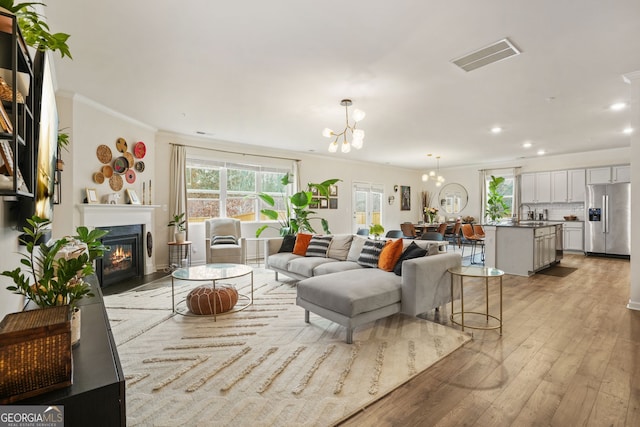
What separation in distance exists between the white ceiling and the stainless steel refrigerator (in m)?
2.10

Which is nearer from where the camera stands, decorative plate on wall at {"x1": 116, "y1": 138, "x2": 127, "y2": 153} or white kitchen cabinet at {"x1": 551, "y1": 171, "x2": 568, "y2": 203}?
decorative plate on wall at {"x1": 116, "y1": 138, "x2": 127, "y2": 153}

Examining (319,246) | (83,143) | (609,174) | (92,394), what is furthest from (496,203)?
(92,394)

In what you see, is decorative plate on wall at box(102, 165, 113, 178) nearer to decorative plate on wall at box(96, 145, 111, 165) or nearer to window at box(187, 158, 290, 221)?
decorative plate on wall at box(96, 145, 111, 165)

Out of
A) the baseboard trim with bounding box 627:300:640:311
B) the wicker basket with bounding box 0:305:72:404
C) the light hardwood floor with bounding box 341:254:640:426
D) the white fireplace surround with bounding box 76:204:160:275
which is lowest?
the light hardwood floor with bounding box 341:254:640:426

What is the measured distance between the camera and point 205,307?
3359mm

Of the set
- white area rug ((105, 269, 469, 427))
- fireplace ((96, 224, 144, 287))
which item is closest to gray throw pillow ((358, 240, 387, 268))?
white area rug ((105, 269, 469, 427))

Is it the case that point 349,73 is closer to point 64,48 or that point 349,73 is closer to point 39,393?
point 64,48

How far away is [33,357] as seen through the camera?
93 centimetres

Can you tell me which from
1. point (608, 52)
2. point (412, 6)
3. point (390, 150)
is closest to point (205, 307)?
point (412, 6)

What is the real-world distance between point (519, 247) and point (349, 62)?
4566 millimetres

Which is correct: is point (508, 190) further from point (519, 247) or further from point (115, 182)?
point (115, 182)

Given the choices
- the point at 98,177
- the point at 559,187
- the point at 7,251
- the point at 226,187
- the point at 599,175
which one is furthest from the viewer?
the point at 559,187

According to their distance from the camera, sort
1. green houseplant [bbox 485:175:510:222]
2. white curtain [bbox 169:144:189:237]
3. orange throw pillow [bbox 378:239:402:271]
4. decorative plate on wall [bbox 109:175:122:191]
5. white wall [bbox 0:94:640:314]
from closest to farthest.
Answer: orange throw pillow [bbox 378:239:402:271] < white wall [bbox 0:94:640:314] < decorative plate on wall [bbox 109:175:122:191] < white curtain [bbox 169:144:189:237] < green houseplant [bbox 485:175:510:222]

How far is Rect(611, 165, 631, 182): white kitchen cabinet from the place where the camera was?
700cm
